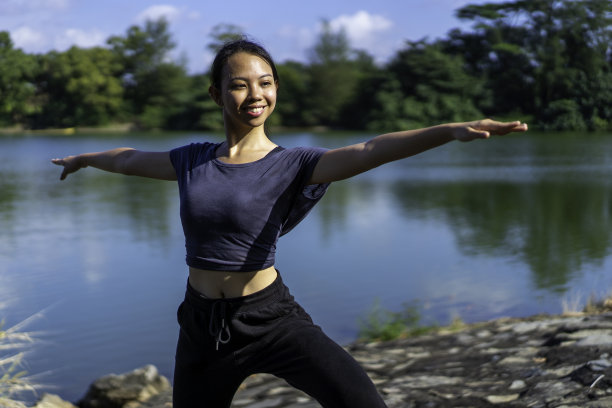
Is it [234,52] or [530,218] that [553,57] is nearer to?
[530,218]

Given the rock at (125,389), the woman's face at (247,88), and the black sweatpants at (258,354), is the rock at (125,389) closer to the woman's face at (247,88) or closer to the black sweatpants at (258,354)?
the black sweatpants at (258,354)

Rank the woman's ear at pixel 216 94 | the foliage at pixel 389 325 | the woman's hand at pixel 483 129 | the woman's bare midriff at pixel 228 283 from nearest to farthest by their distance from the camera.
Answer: the woman's hand at pixel 483 129, the woman's bare midriff at pixel 228 283, the woman's ear at pixel 216 94, the foliage at pixel 389 325

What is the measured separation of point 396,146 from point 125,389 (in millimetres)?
3575

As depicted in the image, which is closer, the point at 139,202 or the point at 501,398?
the point at 501,398

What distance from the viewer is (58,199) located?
1852 cm

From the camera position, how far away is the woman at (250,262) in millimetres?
2314

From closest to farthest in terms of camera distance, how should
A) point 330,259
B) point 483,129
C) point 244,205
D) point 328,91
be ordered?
point 483,129, point 244,205, point 330,259, point 328,91

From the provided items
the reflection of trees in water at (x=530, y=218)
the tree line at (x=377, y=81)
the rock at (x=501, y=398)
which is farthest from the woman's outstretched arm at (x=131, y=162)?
the tree line at (x=377, y=81)

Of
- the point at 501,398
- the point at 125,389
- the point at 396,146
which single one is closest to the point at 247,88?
the point at 396,146

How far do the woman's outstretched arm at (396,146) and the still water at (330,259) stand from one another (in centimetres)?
278

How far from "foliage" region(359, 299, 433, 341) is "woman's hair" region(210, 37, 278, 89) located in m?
4.10

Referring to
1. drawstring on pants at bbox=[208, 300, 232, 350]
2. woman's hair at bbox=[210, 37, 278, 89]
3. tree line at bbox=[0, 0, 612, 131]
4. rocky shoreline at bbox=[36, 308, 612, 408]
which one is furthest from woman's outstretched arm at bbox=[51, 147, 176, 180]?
tree line at bbox=[0, 0, 612, 131]

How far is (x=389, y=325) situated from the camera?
21.0ft

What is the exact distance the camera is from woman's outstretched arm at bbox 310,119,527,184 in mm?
2025
